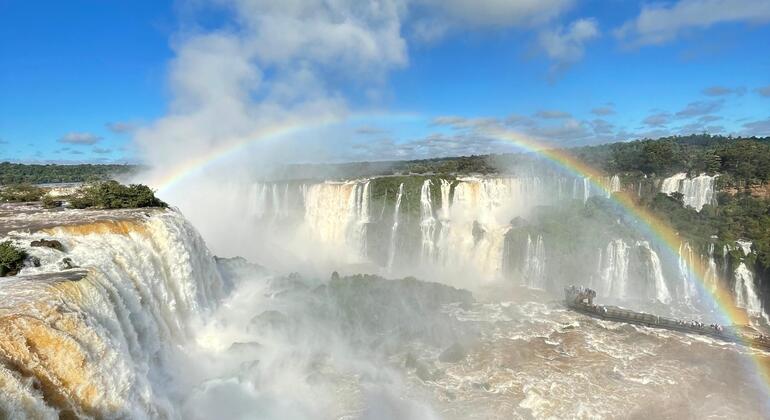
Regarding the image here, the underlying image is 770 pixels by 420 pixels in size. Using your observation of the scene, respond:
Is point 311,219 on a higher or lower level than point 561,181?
lower

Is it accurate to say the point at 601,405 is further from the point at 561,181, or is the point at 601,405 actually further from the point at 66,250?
the point at 561,181

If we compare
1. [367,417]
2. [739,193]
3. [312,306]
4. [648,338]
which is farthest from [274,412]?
[739,193]

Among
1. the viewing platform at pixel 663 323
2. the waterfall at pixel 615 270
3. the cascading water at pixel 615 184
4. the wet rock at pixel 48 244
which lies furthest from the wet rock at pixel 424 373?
the cascading water at pixel 615 184

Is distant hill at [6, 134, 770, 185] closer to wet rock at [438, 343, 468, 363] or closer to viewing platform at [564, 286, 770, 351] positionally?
viewing platform at [564, 286, 770, 351]

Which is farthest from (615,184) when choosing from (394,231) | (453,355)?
(453,355)

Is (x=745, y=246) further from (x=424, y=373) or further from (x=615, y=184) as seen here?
(x=424, y=373)

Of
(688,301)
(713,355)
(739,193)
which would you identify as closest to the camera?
(713,355)

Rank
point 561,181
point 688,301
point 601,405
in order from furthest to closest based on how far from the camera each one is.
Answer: point 561,181
point 688,301
point 601,405
